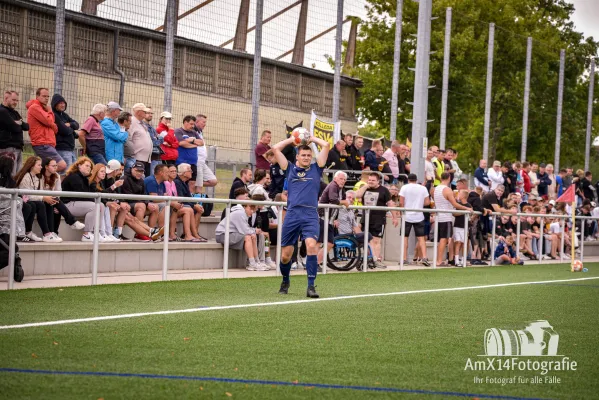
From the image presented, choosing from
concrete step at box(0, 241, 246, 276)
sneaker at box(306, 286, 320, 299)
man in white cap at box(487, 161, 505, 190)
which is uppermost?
man in white cap at box(487, 161, 505, 190)

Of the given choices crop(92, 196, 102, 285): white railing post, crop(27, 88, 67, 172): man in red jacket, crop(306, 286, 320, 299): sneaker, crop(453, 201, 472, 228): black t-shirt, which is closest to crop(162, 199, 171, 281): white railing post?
crop(92, 196, 102, 285): white railing post

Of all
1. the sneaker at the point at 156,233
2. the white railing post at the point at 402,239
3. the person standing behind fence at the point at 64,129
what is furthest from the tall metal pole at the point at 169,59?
the white railing post at the point at 402,239

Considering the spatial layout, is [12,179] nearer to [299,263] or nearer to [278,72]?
[299,263]

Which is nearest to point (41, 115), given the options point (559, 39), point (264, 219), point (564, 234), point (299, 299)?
point (264, 219)

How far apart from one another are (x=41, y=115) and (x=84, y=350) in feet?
30.1

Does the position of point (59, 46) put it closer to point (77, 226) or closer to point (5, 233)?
point (77, 226)

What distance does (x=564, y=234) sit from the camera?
3042cm

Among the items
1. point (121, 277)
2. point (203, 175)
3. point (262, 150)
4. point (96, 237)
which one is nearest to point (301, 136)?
point (96, 237)

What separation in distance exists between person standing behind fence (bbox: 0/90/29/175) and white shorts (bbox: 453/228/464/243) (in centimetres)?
1134

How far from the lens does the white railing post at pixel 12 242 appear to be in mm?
13523

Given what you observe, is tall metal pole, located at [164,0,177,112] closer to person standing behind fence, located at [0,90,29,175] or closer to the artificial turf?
person standing behind fence, located at [0,90,29,175]

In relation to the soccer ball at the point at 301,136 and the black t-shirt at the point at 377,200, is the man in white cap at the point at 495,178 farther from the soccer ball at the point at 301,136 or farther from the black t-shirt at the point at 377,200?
the soccer ball at the point at 301,136

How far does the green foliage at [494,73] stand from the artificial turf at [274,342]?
38471mm

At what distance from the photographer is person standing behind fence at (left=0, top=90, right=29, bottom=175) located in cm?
1652
